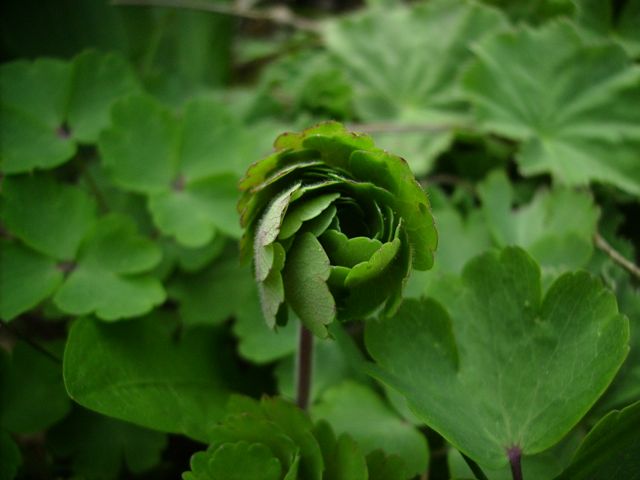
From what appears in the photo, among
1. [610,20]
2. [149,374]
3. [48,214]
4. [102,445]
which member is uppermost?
[610,20]

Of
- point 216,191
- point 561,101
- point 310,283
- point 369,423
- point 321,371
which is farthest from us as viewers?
point 561,101

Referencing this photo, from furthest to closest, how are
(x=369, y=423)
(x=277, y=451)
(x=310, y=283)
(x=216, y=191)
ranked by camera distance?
(x=216, y=191) < (x=369, y=423) < (x=277, y=451) < (x=310, y=283)

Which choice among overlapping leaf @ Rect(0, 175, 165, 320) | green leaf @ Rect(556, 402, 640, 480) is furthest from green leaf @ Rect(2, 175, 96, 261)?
green leaf @ Rect(556, 402, 640, 480)

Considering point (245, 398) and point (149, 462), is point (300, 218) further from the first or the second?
A: point (149, 462)

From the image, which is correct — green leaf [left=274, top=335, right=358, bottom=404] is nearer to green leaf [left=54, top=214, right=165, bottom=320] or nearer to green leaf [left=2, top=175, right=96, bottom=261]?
green leaf [left=54, top=214, right=165, bottom=320]

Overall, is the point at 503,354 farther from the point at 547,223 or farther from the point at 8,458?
the point at 8,458

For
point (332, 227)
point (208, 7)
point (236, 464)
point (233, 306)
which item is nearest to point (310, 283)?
point (332, 227)
